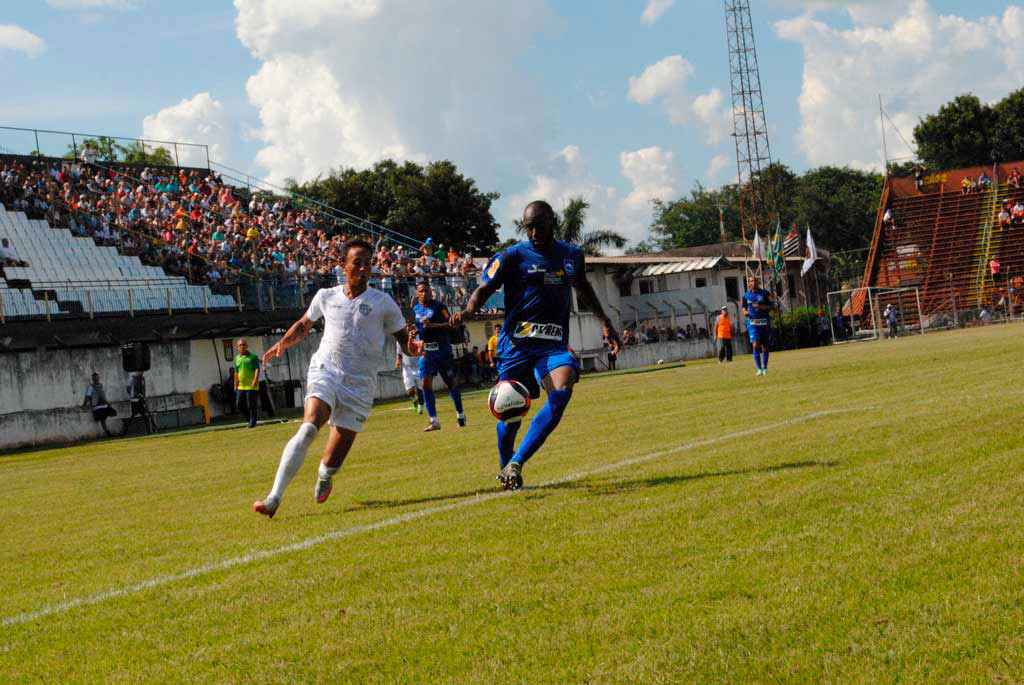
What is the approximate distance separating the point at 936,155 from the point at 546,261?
91836mm

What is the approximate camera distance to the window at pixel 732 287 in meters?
69.2

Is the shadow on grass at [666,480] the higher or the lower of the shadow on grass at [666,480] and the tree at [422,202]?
the lower

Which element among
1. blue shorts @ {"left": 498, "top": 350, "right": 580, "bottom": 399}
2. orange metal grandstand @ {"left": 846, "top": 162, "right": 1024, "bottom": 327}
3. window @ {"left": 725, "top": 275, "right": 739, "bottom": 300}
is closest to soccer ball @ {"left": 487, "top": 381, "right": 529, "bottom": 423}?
blue shorts @ {"left": 498, "top": 350, "right": 580, "bottom": 399}

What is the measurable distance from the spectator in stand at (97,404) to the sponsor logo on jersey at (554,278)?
948 inches

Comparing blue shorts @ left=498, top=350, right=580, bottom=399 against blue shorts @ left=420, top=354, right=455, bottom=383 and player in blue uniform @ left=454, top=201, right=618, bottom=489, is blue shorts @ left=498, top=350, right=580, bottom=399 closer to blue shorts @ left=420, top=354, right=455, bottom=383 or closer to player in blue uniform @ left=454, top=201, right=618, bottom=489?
player in blue uniform @ left=454, top=201, right=618, bottom=489

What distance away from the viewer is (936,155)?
3656 inches

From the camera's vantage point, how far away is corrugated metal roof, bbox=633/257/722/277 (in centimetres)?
6283

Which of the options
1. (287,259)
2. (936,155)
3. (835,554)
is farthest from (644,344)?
(936,155)

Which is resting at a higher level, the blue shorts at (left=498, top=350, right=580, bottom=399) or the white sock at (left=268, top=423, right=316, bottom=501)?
the blue shorts at (left=498, top=350, right=580, bottom=399)

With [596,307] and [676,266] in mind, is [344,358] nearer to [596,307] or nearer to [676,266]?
[596,307]

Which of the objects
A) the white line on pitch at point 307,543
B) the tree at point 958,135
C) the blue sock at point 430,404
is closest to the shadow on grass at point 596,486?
the white line on pitch at point 307,543

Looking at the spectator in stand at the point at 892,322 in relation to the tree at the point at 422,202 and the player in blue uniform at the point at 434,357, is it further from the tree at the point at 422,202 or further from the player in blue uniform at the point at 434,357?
the player in blue uniform at the point at 434,357

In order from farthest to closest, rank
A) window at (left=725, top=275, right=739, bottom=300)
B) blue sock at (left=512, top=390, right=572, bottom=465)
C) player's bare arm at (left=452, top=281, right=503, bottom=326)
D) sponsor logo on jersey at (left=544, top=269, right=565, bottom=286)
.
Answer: window at (left=725, top=275, right=739, bottom=300)
sponsor logo on jersey at (left=544, top=269, right=565, bottom=286)
player's bare arm at (left=452, top=281, right=503, bottom=326)
blue sock at (left=512, top=390, right=572, bottom=465)

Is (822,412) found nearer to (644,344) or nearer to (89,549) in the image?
(89,549)
